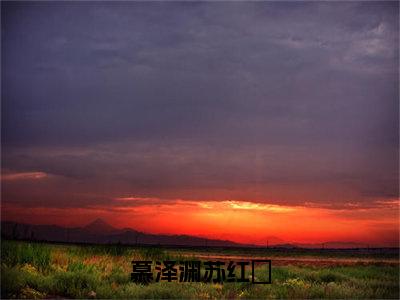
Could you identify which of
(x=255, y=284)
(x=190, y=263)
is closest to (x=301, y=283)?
(x=255, y=284)

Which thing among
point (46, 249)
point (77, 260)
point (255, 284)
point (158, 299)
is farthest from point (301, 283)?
point (46, 249)

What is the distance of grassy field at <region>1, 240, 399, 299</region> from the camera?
14.7 m

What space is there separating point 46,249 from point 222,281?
18.3 ft

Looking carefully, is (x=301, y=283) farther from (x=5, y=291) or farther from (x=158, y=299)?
(x=5, y=291)

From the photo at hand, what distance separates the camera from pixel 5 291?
47.1 feet

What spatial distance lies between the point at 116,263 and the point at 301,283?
5.69 meters

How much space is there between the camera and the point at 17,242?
1764cm

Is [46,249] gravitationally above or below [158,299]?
above

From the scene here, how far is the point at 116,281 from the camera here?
16.0 metres

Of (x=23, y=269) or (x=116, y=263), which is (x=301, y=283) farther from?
(x=23, y=269)

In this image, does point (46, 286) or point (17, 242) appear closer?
point (46, 286)

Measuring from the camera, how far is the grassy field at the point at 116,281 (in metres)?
14.7

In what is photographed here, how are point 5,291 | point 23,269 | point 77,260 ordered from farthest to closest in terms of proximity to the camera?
1. point 77,260
2. point 23,269
3. point 5,291

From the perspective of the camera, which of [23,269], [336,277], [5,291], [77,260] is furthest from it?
[336,277]
